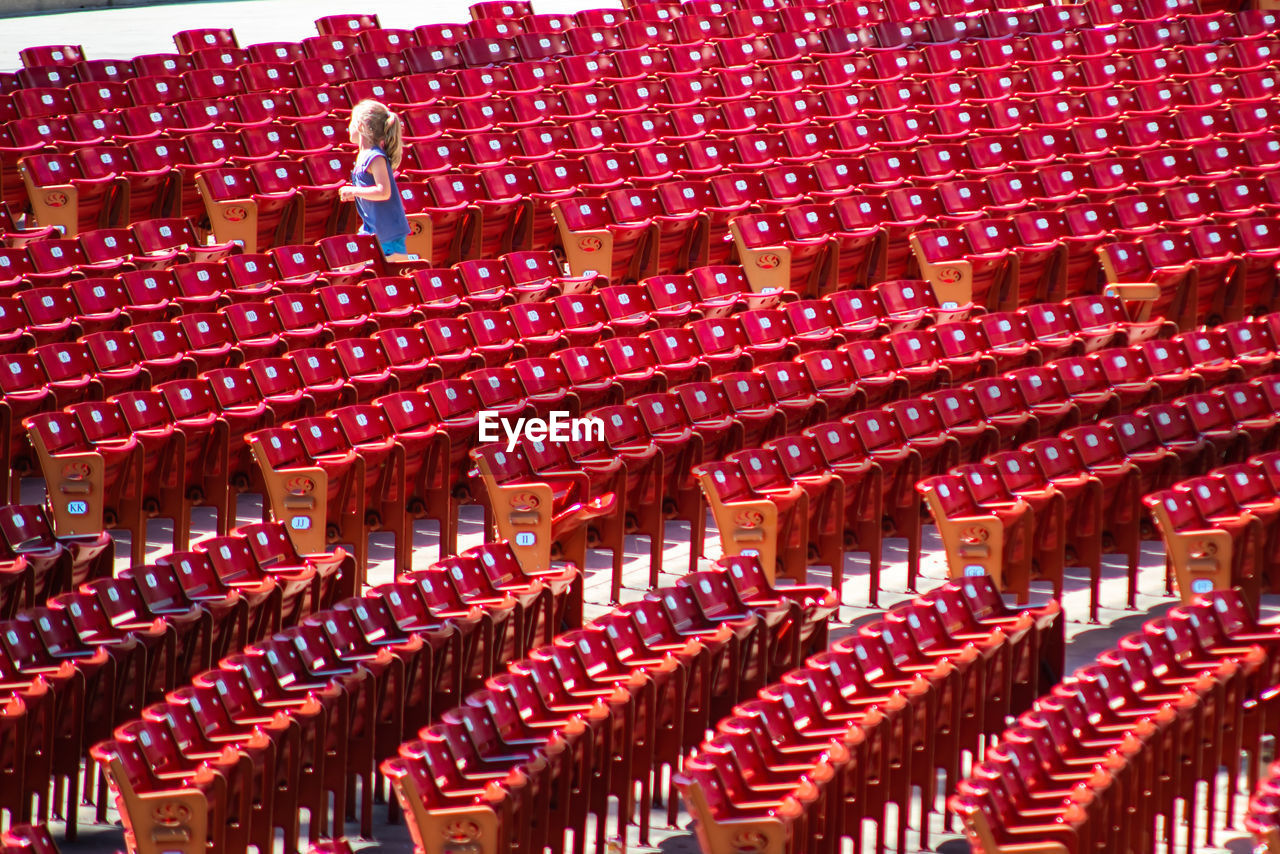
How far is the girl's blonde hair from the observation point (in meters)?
5.28

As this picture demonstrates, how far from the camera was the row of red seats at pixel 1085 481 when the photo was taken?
4336 millimetres

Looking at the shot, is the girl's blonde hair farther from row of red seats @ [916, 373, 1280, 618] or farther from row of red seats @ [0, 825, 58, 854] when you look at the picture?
row of red seats @ [0, 825, 58, 854]

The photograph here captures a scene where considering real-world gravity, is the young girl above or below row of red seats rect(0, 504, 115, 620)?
above

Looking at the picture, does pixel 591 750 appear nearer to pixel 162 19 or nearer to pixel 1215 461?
pixel 1215 461

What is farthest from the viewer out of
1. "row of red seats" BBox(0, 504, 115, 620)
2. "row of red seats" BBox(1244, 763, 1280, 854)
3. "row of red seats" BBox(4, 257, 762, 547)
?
"row of red seats" BBox(4, 257, 762, 547)

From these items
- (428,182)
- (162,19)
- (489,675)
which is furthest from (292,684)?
(162,19)

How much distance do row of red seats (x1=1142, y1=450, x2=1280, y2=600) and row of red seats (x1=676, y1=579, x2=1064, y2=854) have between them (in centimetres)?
53

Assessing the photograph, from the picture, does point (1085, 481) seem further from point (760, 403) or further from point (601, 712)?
point (601, 712)

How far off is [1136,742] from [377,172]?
9.21 ft

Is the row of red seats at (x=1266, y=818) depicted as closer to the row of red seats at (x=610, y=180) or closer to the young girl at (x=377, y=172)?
the young girl at (x=377, y=172)

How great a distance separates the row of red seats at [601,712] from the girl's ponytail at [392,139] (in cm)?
190

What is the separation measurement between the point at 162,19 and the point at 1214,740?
7.89 metres

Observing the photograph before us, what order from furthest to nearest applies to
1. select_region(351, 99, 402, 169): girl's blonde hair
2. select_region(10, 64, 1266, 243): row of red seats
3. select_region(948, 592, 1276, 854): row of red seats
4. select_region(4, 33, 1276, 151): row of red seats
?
select_region(4, 33, 1276, 151): row of red seats
select_region(10, 64, 1266, 243): row of red seats
select_region(351, 99, 402, 169): girl's blonde hair
select_region(948, 592, 1276, 854): row of red seats

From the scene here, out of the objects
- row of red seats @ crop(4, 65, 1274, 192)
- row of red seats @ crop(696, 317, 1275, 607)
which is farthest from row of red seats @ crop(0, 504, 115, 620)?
row of red seats @ crop(4, 65, 1274, 192)
